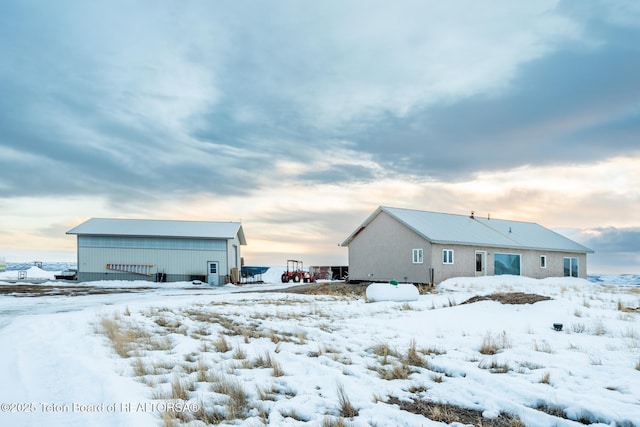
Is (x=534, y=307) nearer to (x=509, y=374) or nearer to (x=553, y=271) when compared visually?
(x=509, y=374)

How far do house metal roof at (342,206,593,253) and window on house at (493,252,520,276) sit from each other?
0.82 m

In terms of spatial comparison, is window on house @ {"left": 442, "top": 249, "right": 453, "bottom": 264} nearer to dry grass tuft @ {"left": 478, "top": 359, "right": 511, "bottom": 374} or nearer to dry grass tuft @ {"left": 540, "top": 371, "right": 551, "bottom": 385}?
dry grass tuft @ {"left": 478, "top": 359, "right": 511, "bottom": 374}

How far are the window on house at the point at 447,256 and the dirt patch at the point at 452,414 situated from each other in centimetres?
2784

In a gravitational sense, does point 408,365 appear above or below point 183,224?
below

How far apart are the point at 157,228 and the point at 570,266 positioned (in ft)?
122

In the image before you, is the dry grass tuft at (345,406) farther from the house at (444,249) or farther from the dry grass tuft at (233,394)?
the house at (444,249)

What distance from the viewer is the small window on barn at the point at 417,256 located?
33531mm

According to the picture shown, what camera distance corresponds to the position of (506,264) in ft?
124

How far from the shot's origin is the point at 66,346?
10062 mm

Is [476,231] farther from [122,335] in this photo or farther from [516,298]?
[122,335]

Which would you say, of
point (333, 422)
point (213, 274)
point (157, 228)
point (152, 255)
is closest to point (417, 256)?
point (213, 274)

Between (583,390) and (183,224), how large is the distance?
46.9 metres

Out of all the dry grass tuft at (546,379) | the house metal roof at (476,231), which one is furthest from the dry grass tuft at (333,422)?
the house metal roof at (476,231)

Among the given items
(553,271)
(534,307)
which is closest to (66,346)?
(534,307)
